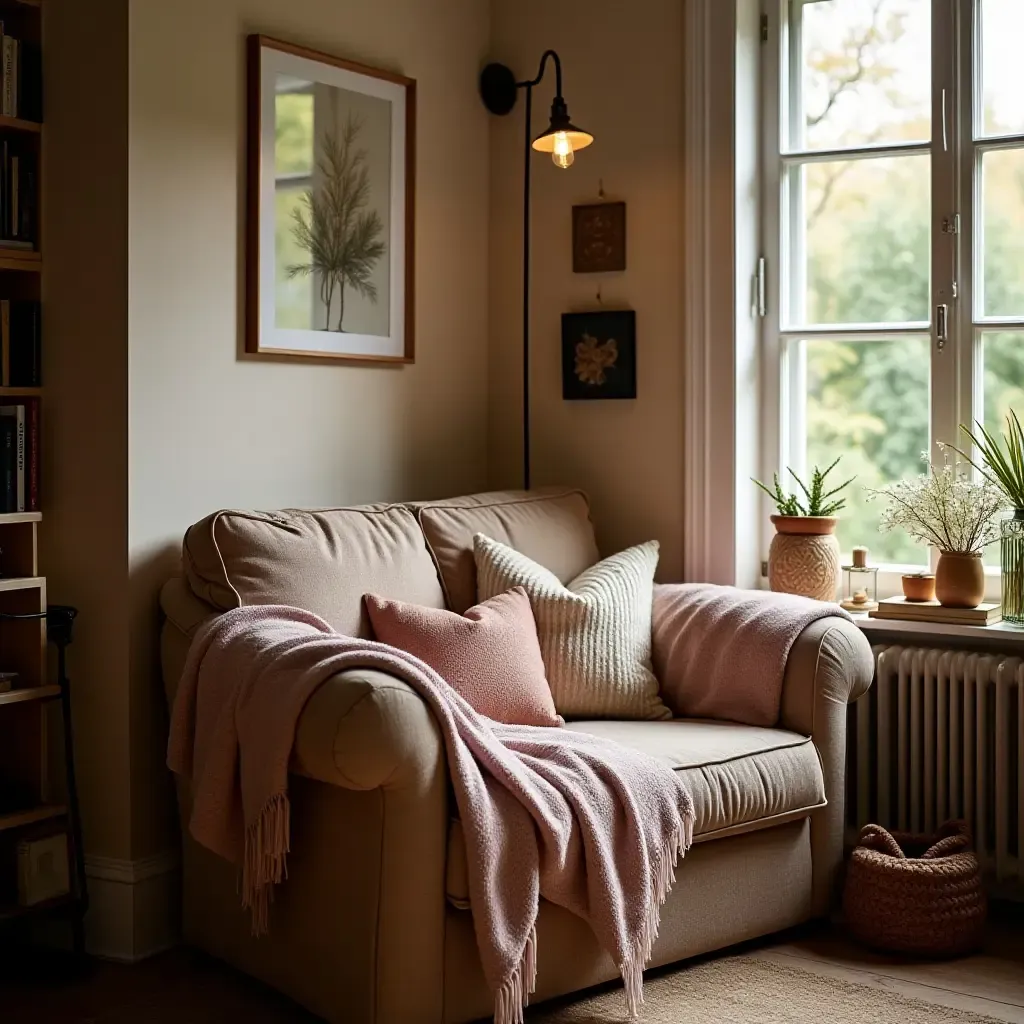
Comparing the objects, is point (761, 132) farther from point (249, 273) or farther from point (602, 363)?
point (249, 273)

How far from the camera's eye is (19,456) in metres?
2.98

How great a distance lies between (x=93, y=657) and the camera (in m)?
3.01

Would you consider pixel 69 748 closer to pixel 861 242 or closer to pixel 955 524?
pixel 955 524

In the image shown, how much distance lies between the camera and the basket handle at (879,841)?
121 inches

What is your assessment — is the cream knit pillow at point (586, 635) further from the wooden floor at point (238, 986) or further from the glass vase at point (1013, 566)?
the glass vase at point (1013, 566)

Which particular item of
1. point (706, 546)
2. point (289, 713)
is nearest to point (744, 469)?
point (706, 546)

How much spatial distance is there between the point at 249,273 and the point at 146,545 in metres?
0.70

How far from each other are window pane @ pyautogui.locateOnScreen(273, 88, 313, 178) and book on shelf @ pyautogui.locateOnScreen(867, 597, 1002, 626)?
1769 millimetres

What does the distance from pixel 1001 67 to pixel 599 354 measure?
4.09 feet

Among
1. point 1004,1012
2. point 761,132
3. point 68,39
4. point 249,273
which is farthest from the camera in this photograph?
point 761,132

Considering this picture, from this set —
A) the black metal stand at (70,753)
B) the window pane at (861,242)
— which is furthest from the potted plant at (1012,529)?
the black metal stand at (70,753)

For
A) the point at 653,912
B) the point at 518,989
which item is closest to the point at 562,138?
the point at 653,912

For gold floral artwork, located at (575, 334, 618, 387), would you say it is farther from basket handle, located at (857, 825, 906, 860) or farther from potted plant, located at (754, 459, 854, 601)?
basket handle, located at (857, 825, 906, 860)

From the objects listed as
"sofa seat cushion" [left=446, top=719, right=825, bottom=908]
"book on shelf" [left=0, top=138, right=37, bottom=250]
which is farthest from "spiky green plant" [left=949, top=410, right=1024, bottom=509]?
"book on shelf" [left=0, top=138, right=37, bottom=250]
